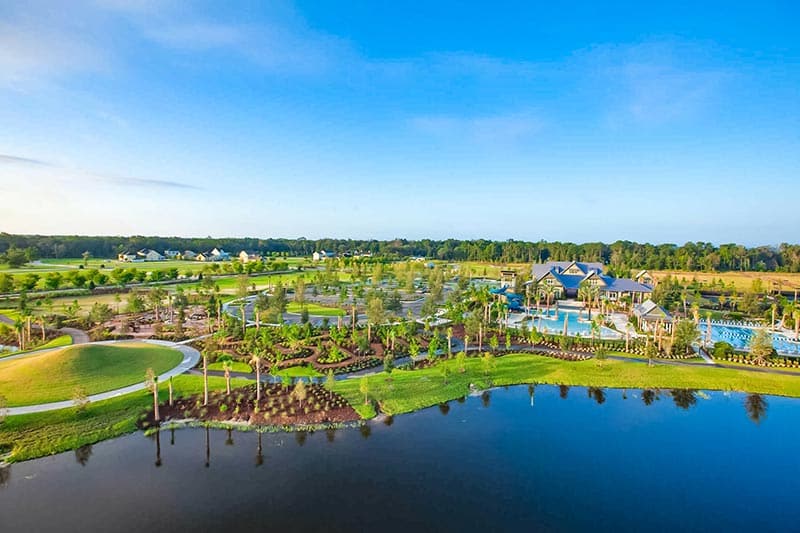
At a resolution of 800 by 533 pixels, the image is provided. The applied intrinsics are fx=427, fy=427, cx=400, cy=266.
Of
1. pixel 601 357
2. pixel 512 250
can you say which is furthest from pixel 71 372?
pixel 512 250

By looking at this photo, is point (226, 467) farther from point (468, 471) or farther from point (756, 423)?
point (756, 423)

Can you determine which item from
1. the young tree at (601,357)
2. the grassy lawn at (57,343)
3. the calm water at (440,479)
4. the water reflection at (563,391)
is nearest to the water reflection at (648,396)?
the calm water at (440,479)

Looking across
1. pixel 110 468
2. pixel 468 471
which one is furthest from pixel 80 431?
pixel 468 471

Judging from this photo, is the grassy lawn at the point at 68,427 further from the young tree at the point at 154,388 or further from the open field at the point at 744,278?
the open field at the point at 744,278

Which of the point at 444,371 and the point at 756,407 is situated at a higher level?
the point at 444,371

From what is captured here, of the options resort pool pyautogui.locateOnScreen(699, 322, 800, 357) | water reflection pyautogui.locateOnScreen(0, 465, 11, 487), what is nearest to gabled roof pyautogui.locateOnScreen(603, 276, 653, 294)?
resort pool pyautogui.locateOnScreen(699, 322, 800, 357)

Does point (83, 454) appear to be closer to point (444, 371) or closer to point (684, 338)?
point (444, 371)

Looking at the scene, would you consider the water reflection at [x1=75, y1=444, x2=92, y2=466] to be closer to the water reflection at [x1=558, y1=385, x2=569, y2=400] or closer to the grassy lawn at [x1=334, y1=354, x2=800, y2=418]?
the grassy lawn at [x1=334, y1=354, x2=800, y2=418]
